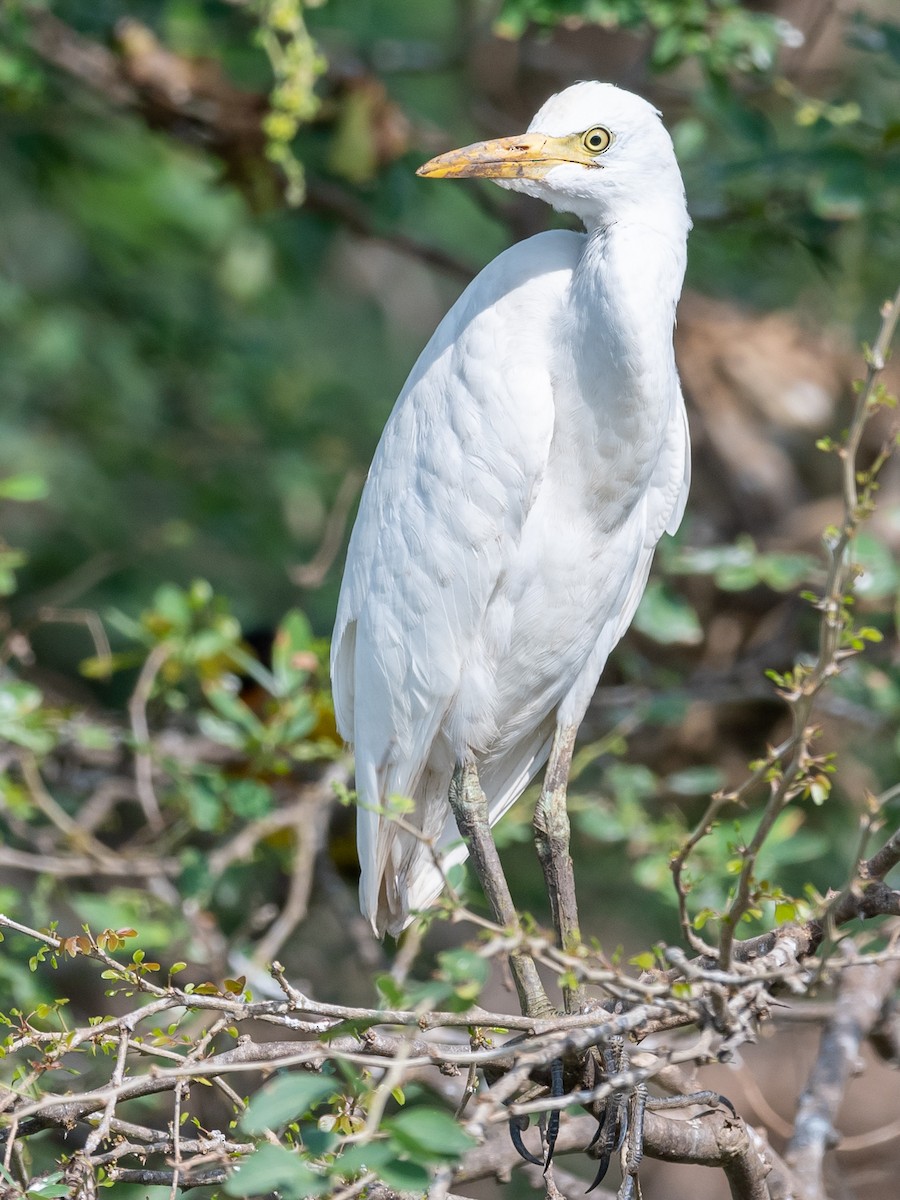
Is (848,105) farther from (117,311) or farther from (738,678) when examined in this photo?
(117,311)

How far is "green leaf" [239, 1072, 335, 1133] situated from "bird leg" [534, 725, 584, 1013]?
3.55 ft

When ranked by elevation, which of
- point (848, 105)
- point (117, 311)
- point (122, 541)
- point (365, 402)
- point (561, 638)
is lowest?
point (122, 541)

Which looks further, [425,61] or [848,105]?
[425,61]

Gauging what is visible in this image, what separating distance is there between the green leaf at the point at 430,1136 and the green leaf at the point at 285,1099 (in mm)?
75

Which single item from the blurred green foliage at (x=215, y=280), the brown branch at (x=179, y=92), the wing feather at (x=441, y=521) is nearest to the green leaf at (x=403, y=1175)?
the wing feather at (x=441, y=521)

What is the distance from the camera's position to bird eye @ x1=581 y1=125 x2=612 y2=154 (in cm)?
198

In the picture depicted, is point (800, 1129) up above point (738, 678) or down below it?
above

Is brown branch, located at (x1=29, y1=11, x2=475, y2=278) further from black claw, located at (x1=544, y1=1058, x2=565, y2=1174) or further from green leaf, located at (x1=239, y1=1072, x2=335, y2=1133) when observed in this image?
green leaf, located at (x1=239, y1=1072, x2=335, y2=1133)

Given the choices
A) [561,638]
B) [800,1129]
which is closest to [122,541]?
[561,638]

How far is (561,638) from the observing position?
2.21 metres

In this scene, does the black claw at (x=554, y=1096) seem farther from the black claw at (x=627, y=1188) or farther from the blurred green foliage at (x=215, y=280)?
the blurred green foliage at (x=215, y=280)

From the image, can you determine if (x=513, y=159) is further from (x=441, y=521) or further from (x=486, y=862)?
(x=486, y=862)

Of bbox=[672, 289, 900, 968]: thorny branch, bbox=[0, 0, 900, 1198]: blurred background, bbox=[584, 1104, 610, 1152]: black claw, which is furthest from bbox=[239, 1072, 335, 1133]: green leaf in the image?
bbox=[0, 0, 900, 1198]: blurred background

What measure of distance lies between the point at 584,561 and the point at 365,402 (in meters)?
3.05
